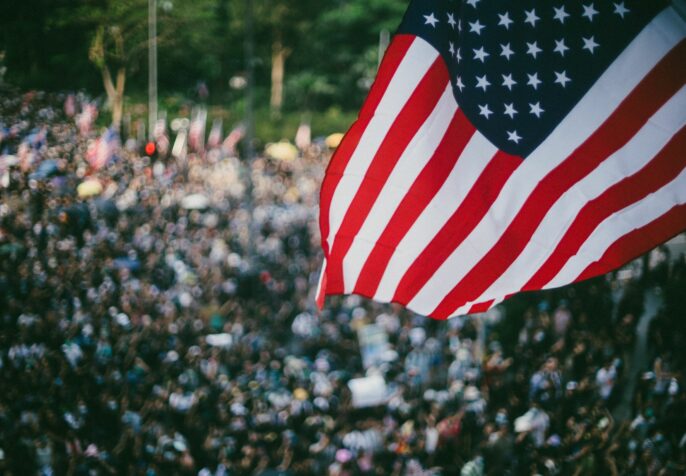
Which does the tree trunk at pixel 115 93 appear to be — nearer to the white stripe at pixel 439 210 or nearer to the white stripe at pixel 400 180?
the white stripe at pixel 400 180

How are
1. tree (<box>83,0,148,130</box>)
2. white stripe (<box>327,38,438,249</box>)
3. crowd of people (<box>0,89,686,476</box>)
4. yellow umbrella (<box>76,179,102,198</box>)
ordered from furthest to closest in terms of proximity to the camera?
yellow umbrella (<box>76,179,102,198</box>), tree (<box>83,0,148,130</box>), crowd of people (<box>0,89,686,476</box>), white stripe (<box>327,38,438,249</box>)

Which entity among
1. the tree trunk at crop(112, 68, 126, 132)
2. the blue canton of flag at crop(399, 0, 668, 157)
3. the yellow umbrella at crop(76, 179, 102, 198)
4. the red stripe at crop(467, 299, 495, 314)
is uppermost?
the blue canton of flag at crop(399, 0, 668, 157)

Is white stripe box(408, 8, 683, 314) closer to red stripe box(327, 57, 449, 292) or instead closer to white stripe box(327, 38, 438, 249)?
red stripe box(327, 57, 449, 292)

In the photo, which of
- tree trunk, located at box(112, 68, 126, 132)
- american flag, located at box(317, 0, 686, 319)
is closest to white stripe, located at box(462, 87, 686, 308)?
american flag, located at box(317, 0, 686, 319)

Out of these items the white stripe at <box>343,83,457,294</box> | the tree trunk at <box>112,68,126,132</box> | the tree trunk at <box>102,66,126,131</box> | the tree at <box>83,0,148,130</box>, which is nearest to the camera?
the white stripe at <box>343,83,457,294</box>

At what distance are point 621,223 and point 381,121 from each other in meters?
1.44

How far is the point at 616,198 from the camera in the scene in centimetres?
368

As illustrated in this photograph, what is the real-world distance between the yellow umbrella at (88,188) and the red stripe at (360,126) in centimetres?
1274

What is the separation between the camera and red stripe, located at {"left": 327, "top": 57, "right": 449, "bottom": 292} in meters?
3.98

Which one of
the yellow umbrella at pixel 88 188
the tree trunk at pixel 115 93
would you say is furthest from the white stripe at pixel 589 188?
the yellow umbrella at pixel 88 188

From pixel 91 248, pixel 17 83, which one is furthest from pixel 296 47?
pixel 17 83

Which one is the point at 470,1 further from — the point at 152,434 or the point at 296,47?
the point at 296,47

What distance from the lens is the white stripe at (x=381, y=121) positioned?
3914 millimetres

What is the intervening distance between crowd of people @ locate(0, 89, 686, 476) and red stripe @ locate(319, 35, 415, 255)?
5.20 m
